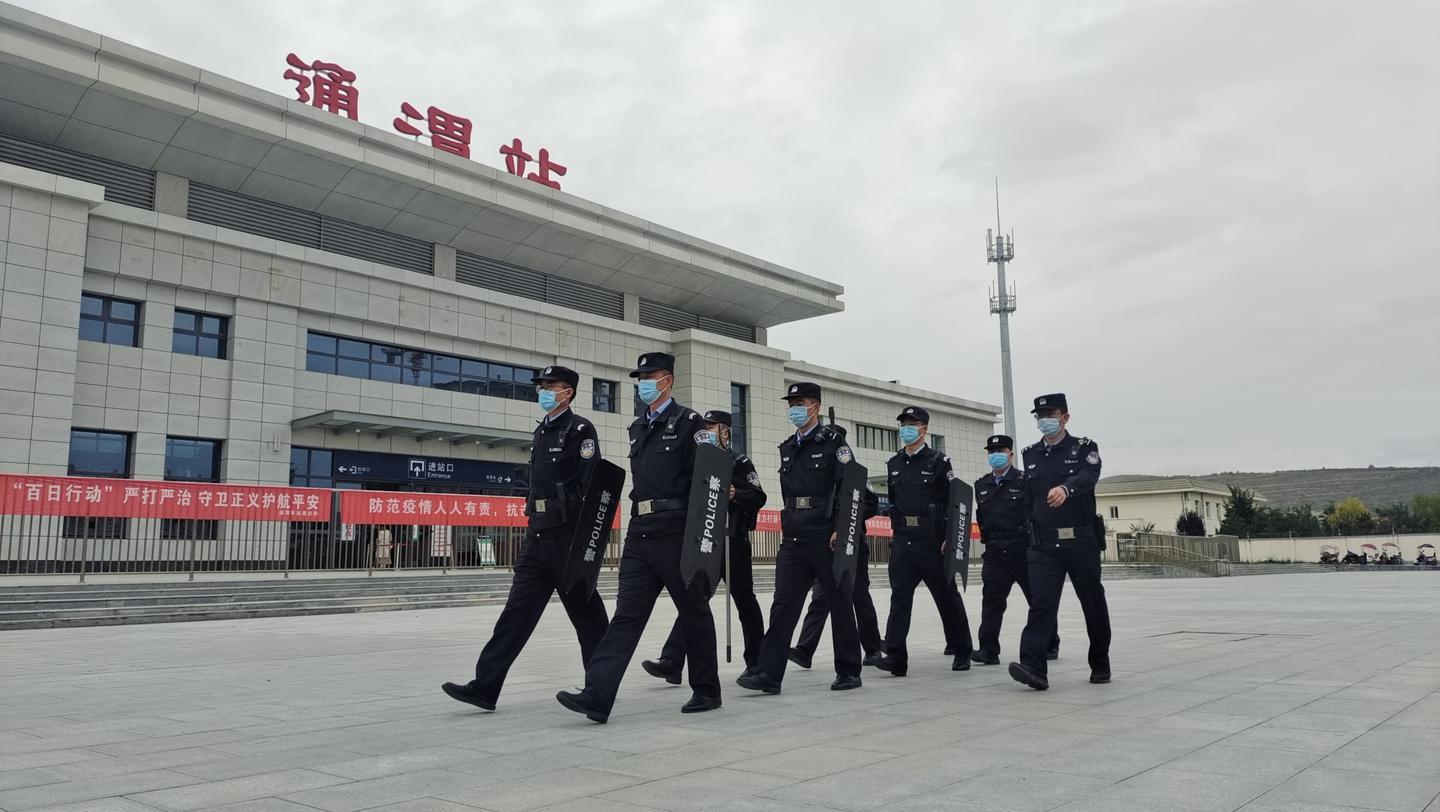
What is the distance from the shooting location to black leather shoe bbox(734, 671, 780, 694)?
6.66 metres

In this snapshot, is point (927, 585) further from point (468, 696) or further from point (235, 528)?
point (235, 528)

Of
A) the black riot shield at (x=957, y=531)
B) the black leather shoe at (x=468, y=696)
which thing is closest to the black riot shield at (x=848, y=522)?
the black riot shield at (x=957, y=531)

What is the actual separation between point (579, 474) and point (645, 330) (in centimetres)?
3144

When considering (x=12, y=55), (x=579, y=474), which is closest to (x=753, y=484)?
(x=579, y=474)

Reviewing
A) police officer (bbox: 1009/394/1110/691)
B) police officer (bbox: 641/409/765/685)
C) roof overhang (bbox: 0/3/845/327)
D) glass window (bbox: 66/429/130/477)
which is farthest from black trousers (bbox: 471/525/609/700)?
roof overhang (bbox: 0/3/845/327)

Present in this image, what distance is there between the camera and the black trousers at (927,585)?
782 cm

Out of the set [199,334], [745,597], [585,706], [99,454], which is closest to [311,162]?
[199,334]

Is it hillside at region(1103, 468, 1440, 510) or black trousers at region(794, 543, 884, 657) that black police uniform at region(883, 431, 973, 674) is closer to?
black trousers at region(794, 543, 884, 657)

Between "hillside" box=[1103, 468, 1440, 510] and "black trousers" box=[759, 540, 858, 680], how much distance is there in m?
166

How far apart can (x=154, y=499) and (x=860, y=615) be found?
1581 centimetres

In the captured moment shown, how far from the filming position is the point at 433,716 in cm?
578

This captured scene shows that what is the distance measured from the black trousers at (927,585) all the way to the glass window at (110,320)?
23.7m

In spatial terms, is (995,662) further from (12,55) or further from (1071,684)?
(12,55)

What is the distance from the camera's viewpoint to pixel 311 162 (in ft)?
92.5
